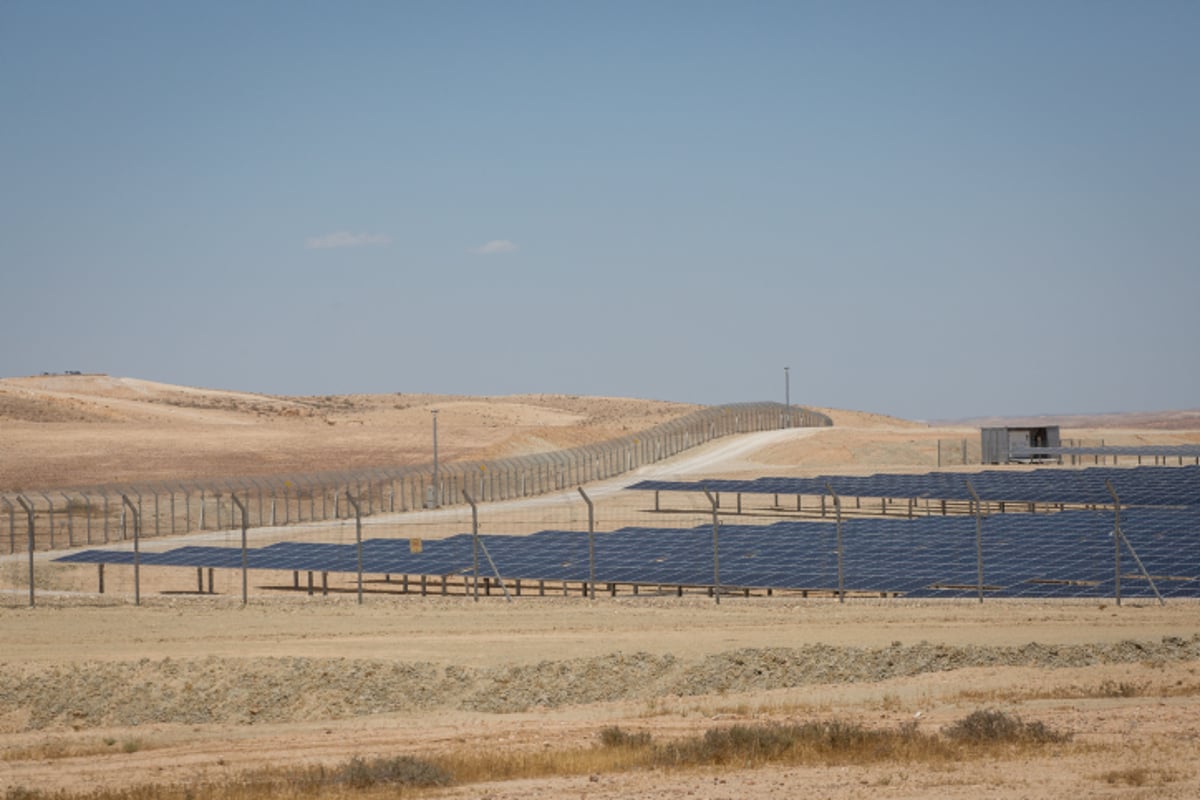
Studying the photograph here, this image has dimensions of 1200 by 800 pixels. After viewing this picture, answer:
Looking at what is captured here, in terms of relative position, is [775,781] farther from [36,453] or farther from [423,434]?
[423,434]

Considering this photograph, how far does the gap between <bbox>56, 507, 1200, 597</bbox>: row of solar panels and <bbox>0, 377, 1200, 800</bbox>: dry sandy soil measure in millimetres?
1143

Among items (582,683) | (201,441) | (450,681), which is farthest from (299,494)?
(582,683)

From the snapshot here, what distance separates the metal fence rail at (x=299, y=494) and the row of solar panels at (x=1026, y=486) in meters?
14.0

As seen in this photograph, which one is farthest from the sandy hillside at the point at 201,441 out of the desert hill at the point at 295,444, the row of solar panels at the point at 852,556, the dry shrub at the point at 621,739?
the dry shrub at the point at 621,739

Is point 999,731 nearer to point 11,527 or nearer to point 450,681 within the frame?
point 450,681

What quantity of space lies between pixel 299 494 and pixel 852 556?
33244 millimetres

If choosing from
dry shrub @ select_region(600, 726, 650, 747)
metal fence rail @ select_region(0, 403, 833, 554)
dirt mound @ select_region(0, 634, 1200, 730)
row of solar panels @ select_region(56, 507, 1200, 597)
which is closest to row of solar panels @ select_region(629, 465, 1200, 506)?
row of solar panels @ select_region(56, 507, 1200, 597)

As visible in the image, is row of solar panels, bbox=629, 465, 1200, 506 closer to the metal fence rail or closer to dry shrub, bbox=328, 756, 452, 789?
the metal fence rail

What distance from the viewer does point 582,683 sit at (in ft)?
70.8

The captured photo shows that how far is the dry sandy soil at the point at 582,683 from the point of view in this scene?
45.7 feet

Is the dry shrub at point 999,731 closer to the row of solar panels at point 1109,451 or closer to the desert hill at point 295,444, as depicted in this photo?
the row of solar panels at point 1109,451

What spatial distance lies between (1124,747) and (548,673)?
32.4 feet

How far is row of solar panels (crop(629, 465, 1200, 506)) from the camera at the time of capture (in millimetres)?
46750

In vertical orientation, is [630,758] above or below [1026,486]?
below
